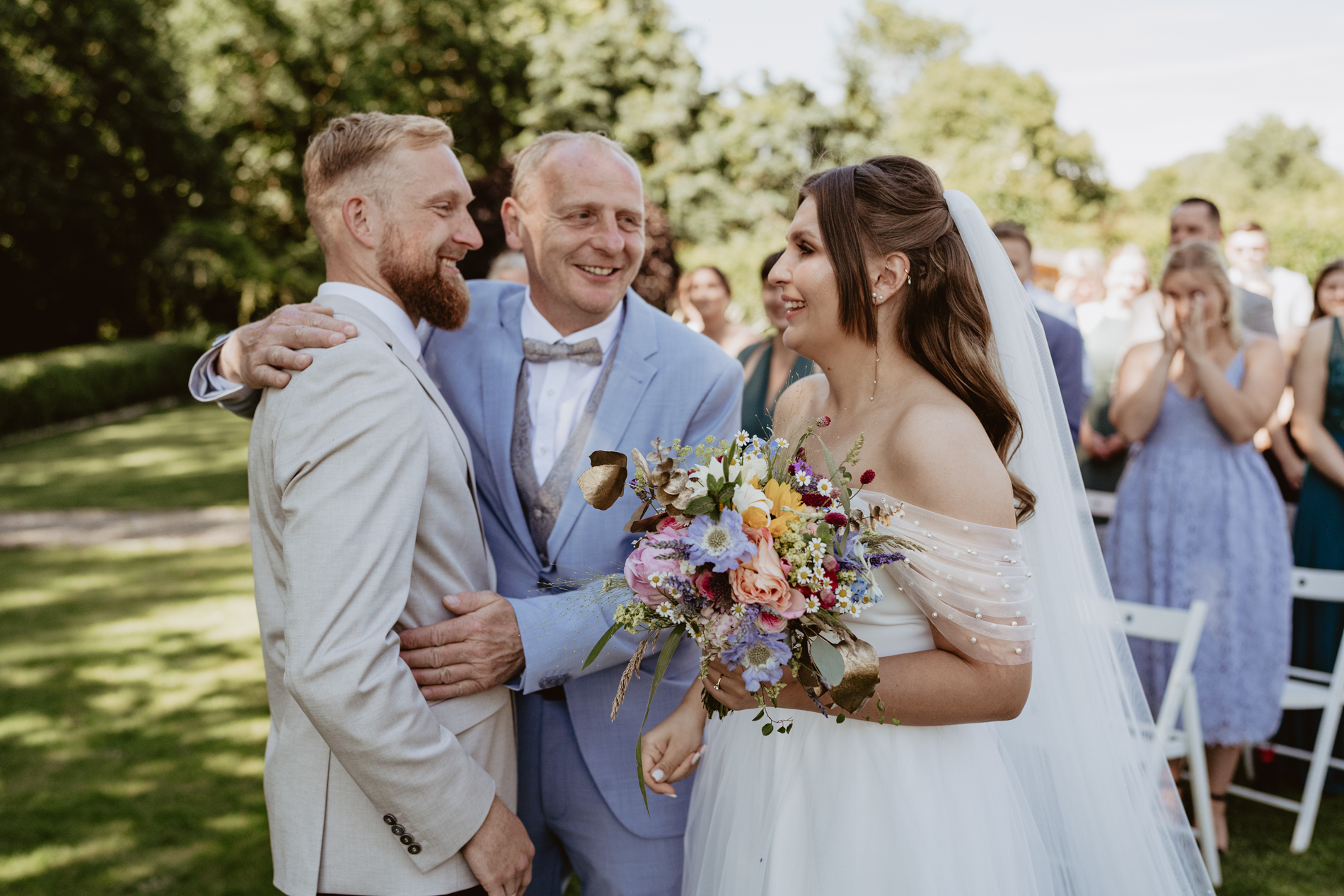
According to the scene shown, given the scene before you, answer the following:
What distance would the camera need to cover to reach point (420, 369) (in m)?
2.32

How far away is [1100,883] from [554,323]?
2071 millimetres

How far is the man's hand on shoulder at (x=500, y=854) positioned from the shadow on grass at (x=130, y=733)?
263cm

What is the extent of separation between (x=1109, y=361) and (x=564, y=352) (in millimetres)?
5544

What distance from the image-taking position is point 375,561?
1.95 meters

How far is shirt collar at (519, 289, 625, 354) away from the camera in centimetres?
282

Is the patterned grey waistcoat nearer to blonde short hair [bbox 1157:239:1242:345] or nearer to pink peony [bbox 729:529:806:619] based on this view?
pink peony [bbox 729:529:806:619]

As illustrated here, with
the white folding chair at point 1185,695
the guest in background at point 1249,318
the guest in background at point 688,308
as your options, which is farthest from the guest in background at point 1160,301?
the guest in background at point 688,308

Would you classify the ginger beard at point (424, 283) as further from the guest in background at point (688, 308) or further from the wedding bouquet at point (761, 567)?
the guest in background at point (688, 308)

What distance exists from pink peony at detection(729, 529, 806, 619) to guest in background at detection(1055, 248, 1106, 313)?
7.67 m

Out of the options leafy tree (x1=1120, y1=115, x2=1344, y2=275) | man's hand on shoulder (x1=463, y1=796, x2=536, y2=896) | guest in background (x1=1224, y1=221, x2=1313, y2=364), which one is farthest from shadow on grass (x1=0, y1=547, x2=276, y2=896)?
leafy tree (x1=1120, y1=115, x2=1344, y2=275)

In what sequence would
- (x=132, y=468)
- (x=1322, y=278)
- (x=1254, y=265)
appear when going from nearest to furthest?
(x=1322, y=278), (x=1254, y=265), (x=132, y=468)

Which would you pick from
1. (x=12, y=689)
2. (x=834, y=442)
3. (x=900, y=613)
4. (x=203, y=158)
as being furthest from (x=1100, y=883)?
(x=203, y=158)

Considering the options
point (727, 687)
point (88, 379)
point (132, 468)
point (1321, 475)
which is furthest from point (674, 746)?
point (88, 379)

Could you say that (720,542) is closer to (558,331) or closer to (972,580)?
(972,580)
